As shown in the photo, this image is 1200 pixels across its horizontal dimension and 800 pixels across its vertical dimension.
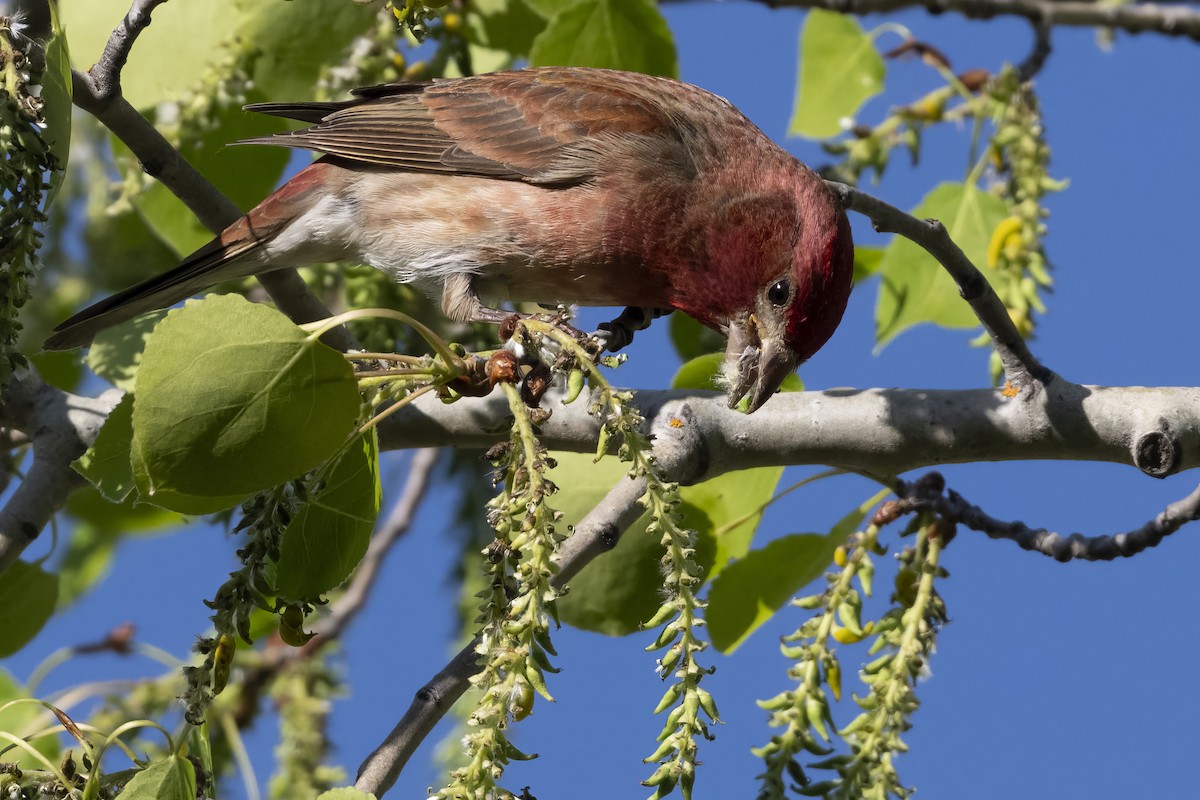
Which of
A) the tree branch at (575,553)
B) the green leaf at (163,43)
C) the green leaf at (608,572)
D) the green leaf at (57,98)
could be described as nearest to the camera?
the green leaf at (57,98)

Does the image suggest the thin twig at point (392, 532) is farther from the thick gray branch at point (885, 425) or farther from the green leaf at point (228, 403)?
the green leaf at point (228, 403)

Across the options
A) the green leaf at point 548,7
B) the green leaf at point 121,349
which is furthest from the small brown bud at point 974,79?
the green leaf at point 121,349

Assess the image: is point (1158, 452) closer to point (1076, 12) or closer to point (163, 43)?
point (163, 43)

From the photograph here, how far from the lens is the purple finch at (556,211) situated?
437 cm

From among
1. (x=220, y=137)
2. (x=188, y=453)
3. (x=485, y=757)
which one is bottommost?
(x=485, y=757)

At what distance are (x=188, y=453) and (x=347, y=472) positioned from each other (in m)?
0.40

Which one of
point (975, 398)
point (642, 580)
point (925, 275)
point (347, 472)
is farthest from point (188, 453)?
point (925, 275)

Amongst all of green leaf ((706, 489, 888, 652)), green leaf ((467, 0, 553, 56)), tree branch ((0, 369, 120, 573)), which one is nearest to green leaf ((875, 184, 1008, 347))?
green leaf ((706, 489, 888, 652))

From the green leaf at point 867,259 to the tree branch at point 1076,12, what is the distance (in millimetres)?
1676

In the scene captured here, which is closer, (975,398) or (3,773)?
(3,773)

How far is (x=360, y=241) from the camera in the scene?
480cm

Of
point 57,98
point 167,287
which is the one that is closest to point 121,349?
point 167,287

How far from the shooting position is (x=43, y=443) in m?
3.84

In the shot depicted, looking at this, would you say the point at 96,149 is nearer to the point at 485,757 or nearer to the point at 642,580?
the point at 642,580
